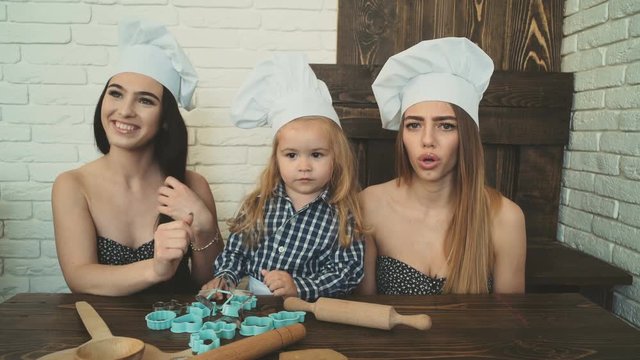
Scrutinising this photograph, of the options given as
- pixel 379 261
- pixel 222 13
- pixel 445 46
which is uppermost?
pixel 222 13

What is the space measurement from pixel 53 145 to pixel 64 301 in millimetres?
1316

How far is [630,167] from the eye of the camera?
1683 millimetres

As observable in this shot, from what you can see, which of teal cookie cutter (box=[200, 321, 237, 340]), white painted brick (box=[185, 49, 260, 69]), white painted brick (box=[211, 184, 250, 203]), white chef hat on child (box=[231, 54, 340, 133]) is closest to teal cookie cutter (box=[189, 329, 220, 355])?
teal cookie cutter (box=[200, 321, 237, 340])

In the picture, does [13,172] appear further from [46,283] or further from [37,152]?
[46,283]

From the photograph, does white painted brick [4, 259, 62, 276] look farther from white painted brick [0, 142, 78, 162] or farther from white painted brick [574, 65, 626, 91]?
white painted brick [574, 65, 626, 91]

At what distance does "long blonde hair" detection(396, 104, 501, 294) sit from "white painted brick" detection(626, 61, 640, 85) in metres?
0.66

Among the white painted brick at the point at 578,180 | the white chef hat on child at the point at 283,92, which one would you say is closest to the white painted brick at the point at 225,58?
the white chef hat on child at the point at 283,92

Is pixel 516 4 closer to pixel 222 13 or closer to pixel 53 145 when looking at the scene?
pixel 222 13

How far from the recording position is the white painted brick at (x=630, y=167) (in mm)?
1647

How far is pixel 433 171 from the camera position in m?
1.46

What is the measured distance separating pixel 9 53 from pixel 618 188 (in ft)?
8.47

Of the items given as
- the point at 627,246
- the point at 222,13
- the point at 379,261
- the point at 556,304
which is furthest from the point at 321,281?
the point at 222,13

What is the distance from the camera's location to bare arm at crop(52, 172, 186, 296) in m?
1.21

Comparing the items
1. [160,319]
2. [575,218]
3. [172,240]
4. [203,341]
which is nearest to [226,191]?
[172,240]
